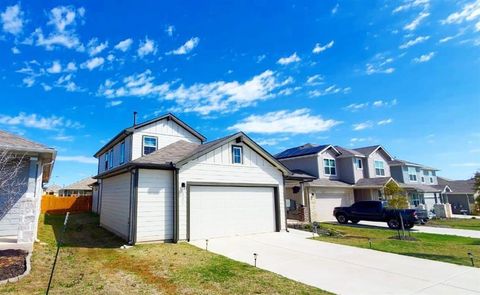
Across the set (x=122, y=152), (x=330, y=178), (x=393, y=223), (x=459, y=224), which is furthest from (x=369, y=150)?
(x=122, y=152)

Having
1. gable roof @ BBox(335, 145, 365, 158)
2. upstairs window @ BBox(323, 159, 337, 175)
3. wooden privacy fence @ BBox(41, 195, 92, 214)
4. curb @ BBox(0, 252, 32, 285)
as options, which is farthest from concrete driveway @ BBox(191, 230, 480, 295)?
wooden privacy fence @ BBox(41, 195, 92, 214)

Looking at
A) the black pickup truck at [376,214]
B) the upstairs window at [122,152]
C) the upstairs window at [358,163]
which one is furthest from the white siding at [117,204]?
the upstairs window at [358,163]

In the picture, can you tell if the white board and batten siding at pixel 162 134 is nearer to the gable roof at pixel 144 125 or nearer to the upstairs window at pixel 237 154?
the gable roof at pixel 144 125

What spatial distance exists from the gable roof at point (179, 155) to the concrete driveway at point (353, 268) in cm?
398

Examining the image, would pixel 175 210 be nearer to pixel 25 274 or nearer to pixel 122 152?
pixel 25 274

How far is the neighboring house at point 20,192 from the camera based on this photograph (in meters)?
10.9

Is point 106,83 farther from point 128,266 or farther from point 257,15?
point 128,266

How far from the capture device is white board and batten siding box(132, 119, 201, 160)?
19.7m

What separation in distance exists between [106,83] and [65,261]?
12016 millimetres

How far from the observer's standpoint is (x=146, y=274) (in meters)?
8.05

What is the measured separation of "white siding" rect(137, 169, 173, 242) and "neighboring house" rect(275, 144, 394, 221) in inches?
507

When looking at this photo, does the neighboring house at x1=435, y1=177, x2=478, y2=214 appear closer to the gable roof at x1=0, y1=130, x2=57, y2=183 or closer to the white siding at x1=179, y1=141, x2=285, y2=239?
the white siding at x1=179, y1=141, x2=285, y2=239

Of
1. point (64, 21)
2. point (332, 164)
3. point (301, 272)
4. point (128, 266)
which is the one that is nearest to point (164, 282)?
point (128, 266)

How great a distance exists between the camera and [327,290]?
6.66 metres
